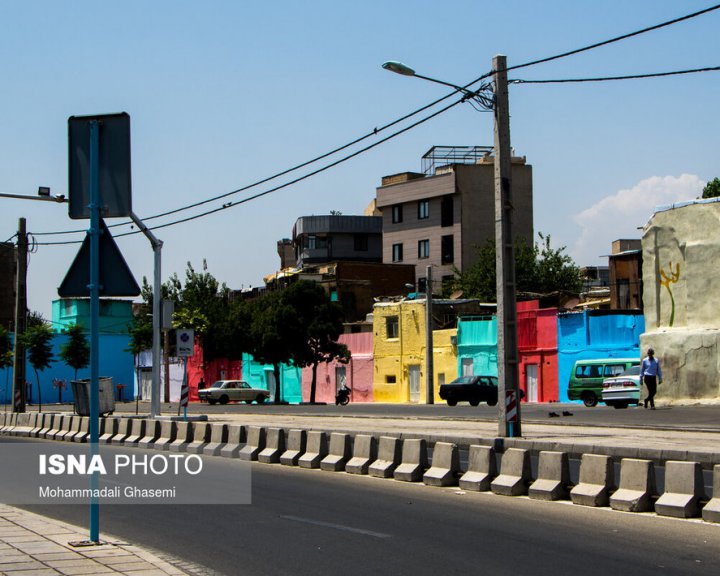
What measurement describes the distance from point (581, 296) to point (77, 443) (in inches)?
1798

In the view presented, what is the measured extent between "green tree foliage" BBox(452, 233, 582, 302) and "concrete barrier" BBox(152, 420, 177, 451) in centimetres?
5281

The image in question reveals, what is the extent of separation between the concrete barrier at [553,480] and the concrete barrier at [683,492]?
5.34ft

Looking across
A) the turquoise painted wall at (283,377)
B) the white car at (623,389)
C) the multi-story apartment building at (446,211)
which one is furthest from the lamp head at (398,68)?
the multi-story apartment building at (446,211)

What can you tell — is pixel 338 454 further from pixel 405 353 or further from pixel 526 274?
pixel 526 274

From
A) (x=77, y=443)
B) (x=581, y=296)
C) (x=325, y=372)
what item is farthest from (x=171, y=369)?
(x=77, y=443)

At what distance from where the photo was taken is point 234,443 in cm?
2020

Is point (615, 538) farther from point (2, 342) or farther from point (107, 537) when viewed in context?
point (2, 342)

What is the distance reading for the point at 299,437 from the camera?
60.5ft

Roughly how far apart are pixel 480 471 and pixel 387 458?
230 cm

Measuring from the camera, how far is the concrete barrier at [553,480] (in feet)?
41.7

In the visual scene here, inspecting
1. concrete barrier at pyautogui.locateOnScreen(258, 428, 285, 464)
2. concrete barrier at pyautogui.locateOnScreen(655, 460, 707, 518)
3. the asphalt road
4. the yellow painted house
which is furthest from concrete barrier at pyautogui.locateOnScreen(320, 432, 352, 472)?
the yellow painted house

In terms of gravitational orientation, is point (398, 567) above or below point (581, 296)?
below

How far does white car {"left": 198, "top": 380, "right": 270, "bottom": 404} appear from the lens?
63.2 m

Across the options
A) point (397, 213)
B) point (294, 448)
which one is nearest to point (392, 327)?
point (397, 213)
